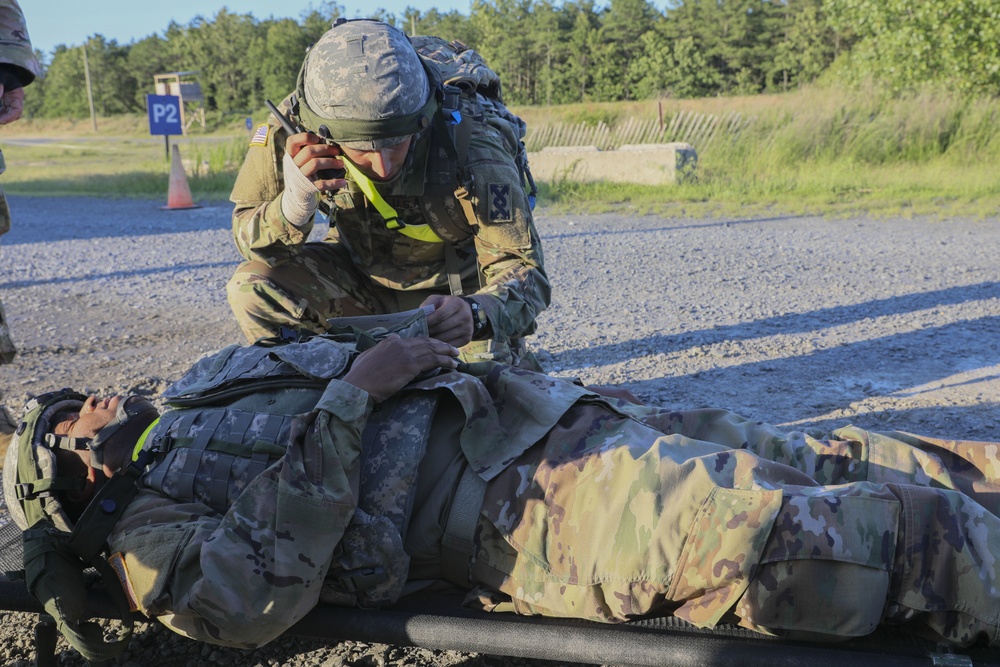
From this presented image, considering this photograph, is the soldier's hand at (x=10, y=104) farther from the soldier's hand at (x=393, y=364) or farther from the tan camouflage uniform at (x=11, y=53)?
the soldier's hand at (x=393, y=364)

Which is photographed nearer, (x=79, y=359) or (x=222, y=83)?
(x=79, y=359)

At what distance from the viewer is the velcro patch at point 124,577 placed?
6.15ft

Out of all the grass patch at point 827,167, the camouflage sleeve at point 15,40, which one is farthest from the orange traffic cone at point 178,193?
the camouflage sleeve at point 15,40

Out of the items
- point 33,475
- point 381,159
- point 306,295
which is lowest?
point 33,475

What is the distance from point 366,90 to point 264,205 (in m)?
0.79

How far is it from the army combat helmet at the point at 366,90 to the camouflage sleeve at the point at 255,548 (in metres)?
1.21

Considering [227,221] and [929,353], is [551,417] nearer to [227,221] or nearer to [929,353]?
[929,353]

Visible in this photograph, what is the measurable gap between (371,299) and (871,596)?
238cm

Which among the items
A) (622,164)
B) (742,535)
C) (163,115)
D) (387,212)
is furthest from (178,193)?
(742,535)

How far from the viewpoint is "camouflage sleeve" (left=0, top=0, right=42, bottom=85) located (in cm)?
329

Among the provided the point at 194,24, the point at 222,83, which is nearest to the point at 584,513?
the point at 222,83

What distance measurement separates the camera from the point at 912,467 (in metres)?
2.10

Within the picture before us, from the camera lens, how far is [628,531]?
1850 millimetres

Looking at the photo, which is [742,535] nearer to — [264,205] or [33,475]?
[33,475]
